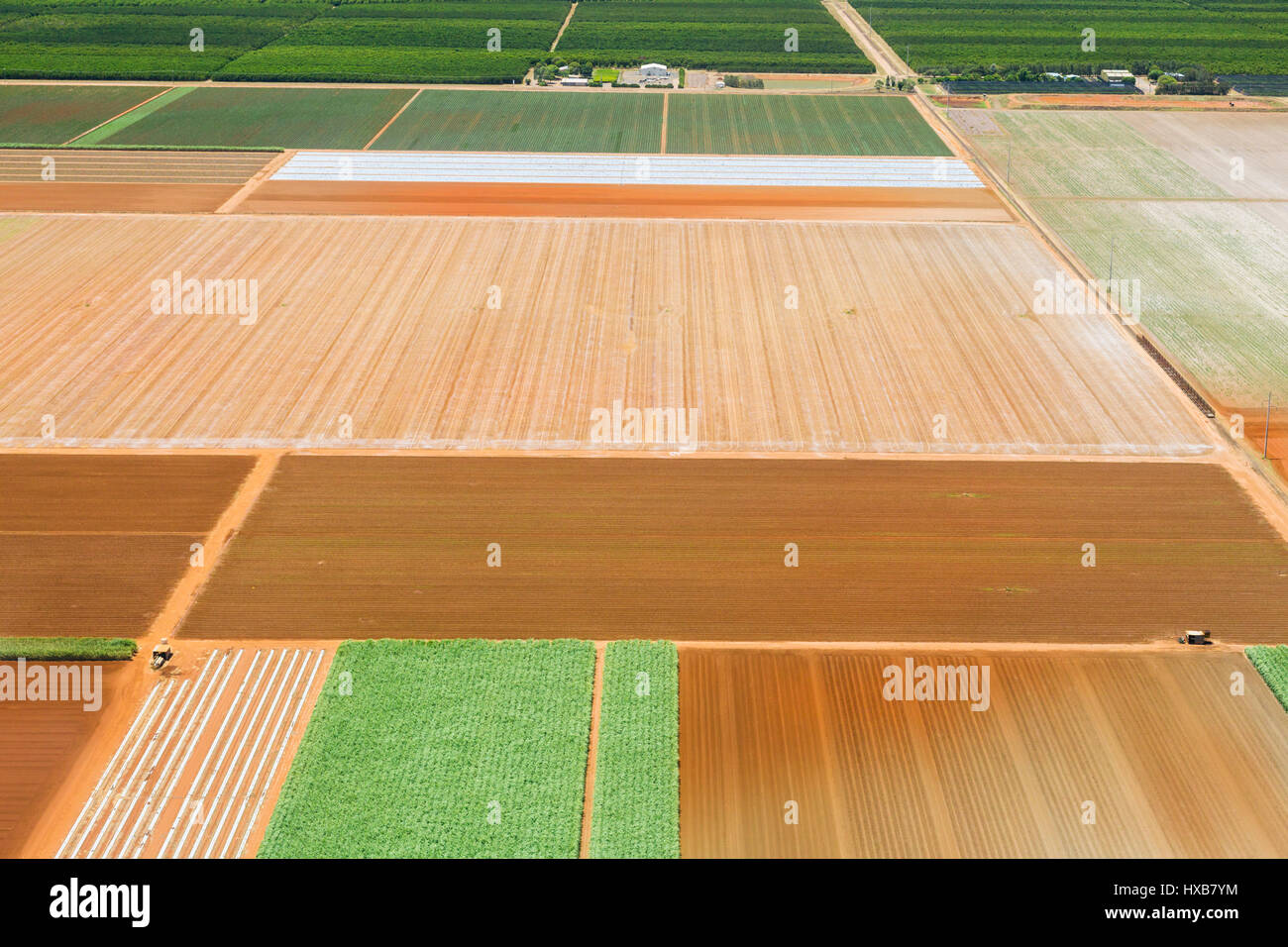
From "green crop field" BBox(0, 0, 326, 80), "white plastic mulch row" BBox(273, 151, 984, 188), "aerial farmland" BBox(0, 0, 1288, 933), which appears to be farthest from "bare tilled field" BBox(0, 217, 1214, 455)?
"green crop field" BBox(0, 0, 326, 80)

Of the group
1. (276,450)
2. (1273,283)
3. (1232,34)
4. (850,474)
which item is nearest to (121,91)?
(276,450)

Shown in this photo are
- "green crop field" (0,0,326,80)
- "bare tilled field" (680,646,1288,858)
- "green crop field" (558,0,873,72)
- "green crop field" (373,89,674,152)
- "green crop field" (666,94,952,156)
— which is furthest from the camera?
"green crop field" (558,0,873,72)

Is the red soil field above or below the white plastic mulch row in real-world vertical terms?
below

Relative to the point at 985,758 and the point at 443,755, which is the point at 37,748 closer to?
the point at 443,755

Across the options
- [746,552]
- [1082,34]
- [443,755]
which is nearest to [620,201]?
[746,552]

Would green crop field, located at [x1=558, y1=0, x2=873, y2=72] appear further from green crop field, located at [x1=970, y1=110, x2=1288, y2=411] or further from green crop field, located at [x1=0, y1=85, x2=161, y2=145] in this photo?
green crop field, located at [x1=0, y1=85, x2=161, y2=145]

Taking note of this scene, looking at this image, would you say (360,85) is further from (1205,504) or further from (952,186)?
(1205,504)
